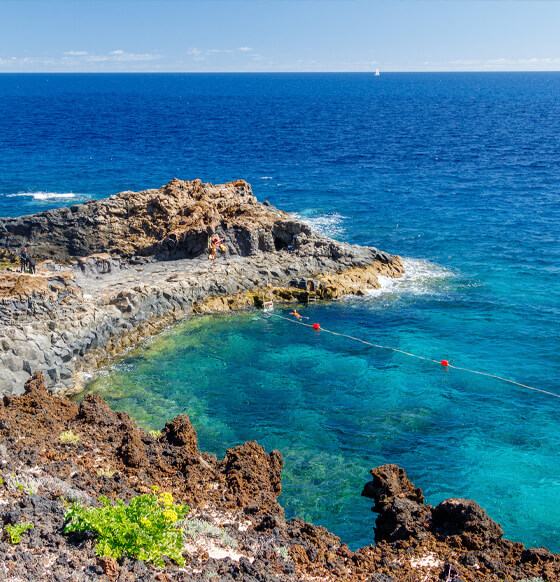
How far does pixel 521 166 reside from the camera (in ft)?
271

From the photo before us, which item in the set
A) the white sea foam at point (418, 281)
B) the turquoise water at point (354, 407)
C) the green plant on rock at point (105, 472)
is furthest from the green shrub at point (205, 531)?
the white sea foam at point (418, 281)

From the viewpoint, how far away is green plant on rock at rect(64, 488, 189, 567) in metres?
13.3

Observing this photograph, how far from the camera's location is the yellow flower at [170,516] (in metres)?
14.0

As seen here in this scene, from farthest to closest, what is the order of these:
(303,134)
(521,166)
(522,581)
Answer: (303,134)
(521,166)
(522,581)

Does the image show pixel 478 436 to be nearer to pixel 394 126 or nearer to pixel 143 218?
pixel 143 218

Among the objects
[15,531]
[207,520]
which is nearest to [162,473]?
[207,520]

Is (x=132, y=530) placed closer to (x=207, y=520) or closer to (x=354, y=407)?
(x=207, y=520)

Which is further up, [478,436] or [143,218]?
[143,218]

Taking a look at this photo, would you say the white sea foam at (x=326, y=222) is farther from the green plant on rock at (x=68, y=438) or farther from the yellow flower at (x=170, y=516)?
the yellow flower at (x=170, y=516)

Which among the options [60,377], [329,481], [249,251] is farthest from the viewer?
[249,251]

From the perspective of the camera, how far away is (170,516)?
1398 centimetres

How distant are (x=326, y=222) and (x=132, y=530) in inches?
1755

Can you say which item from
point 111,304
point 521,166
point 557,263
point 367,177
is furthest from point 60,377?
point 521,166

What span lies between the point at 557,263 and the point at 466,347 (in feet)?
60.1
